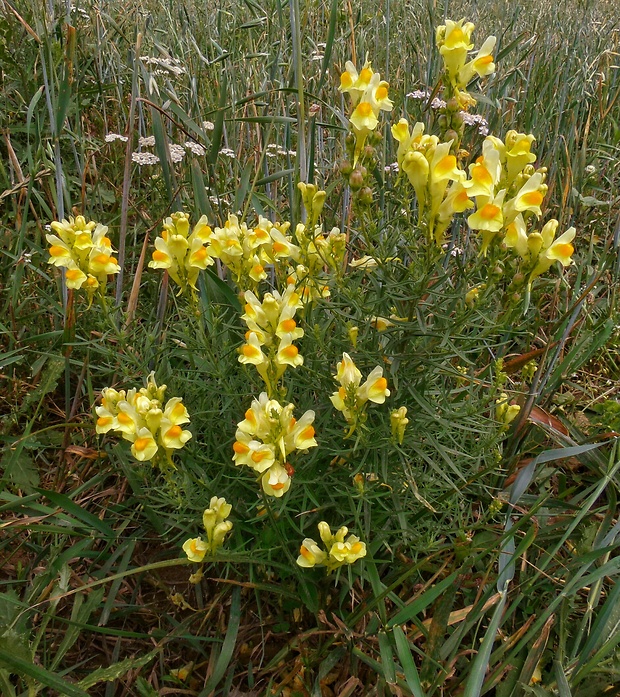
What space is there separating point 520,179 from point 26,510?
5.44ft

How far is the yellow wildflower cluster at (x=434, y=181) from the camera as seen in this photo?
4.51 ft

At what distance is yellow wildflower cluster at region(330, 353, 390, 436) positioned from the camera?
4.72ft

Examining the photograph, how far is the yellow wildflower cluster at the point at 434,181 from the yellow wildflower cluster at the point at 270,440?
506mm

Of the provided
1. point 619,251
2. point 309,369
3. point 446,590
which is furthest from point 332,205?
point 446,590

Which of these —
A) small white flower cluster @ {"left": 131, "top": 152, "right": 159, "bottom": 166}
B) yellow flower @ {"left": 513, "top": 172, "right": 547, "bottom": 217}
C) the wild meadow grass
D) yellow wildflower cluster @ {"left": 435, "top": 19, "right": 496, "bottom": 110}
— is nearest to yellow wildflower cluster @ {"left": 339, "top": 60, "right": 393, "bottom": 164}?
the wild meadow grass

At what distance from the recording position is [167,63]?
2.27 m

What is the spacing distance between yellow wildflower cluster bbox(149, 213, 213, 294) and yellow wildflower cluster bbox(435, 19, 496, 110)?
Answer: 69 centimetres

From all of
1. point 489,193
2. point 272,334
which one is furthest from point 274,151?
point 489,193

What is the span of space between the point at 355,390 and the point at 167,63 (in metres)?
1.49

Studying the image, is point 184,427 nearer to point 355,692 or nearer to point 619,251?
point 355,692

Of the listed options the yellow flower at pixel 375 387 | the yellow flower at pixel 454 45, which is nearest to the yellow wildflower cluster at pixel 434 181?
the yellow flower at pixel 454 45

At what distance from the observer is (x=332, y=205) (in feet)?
9.21

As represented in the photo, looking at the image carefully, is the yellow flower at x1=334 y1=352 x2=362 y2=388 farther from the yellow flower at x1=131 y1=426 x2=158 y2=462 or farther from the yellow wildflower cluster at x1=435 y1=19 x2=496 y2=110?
the yellow wildflower cluster at x1=435 y1=19 x2=496 y2=110

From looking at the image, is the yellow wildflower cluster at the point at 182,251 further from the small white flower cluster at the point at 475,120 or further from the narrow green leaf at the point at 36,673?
the small white flower cluster at the point at 475,120
